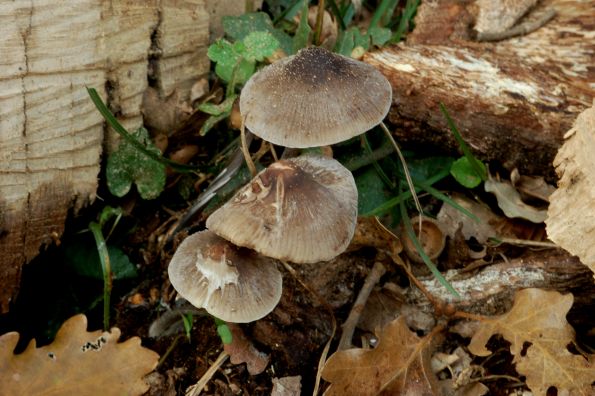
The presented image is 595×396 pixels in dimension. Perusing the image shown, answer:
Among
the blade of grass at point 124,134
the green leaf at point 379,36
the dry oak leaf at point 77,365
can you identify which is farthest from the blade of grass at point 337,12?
the dry oak leaf at point 77,365

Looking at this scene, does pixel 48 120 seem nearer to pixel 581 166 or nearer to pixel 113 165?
pixel 113 165

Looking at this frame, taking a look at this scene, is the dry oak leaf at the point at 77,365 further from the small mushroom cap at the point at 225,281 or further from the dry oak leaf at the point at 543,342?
the dry oak leaf at the point at 543,342

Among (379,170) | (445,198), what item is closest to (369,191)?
(379,170)

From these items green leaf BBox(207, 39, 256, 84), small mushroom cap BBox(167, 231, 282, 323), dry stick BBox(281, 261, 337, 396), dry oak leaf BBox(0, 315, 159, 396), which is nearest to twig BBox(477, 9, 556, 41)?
green leaf BBox(207, 39, 256, 84)

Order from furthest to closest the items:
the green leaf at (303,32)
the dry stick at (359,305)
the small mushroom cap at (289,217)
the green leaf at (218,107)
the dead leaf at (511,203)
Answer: the green leaf at (303,32) → the green leaf at (218,107) → the dead leaf at (511,203) → the dry stick at (359,305) → the small mushroom cap at (289,217)

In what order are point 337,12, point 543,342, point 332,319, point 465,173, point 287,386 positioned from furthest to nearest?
point 337,12
point 465,173
point 332,319
point 287,386
point 543,342

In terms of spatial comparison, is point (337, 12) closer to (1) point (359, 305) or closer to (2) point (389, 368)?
(1) point (359, 305)
